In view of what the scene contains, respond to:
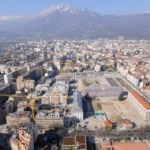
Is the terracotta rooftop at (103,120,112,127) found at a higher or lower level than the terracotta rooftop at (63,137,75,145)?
lower

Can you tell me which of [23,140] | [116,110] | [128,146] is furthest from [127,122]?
[23,140]

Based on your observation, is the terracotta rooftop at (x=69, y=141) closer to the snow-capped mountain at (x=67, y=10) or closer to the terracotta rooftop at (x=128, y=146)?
the terracotta rooftop at (x=128, y=146)

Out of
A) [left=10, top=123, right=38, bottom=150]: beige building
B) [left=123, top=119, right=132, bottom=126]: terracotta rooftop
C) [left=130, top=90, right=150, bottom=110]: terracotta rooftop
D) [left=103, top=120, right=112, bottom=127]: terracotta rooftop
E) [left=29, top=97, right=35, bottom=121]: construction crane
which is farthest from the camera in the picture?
[left=130, top=90, right=150, bottom=110]: terracotta rooftop

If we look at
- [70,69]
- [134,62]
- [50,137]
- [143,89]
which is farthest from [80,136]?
[134,62]

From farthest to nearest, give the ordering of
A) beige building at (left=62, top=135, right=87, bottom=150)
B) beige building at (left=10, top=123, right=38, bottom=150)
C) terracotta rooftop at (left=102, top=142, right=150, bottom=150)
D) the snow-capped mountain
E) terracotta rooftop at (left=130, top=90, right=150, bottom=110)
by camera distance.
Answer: the snow-capped mountain → terracotta rooftop at (left=130, top=90, right=150, bottom=110) → terracotta rooftop at (left=102, top=142, right=150, bottom=150) → beige building at (left=62, top=135, right=87, bottom=150) → beige building at (left=10, top=123, right=38, bottom=150)

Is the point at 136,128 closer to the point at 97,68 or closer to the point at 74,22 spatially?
the point at 97,68

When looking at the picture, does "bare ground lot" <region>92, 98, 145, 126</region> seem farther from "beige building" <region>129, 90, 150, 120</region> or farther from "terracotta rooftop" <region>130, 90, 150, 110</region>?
"terracotta rooftop" <region>130, 90, 150, 110</region>

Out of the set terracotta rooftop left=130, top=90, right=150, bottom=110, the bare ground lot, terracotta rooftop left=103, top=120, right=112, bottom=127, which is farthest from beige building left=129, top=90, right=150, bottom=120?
terracotta rooftop left=103, top=120, right=112, bottom=127

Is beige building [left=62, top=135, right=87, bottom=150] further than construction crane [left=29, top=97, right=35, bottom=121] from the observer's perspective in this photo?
No

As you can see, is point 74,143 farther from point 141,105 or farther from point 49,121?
point 141,105

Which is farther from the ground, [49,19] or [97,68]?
[49,19]

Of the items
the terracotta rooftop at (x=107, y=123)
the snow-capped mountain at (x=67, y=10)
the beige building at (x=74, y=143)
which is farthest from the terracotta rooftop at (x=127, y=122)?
the snow-capped mountain at (x=67, y=10)
